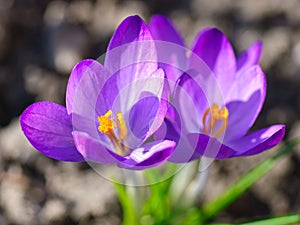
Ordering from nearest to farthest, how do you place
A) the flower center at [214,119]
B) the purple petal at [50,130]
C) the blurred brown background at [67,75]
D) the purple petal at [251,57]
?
the purple petal at [50,130], the flower center at [214,119], the purple petal at [251,57], the blurred brown background at [67,75]

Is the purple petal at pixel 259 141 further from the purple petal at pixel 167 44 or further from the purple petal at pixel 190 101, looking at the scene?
the purple petal at pixel 167 44

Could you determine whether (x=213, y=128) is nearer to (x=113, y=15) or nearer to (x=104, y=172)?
(x=104, y=172)

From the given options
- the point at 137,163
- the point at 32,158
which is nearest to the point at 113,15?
the point at 32,158

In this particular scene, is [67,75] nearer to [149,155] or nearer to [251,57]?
[251,57]

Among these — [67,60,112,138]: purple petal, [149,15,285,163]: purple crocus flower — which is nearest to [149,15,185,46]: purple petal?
[149,15,285,163]: purple crocus flower

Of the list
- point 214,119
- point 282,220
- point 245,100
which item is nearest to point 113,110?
point 214,119

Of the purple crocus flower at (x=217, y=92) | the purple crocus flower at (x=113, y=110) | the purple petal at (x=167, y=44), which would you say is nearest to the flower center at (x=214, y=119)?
the purple crocus flower at (x=217, y=92)
